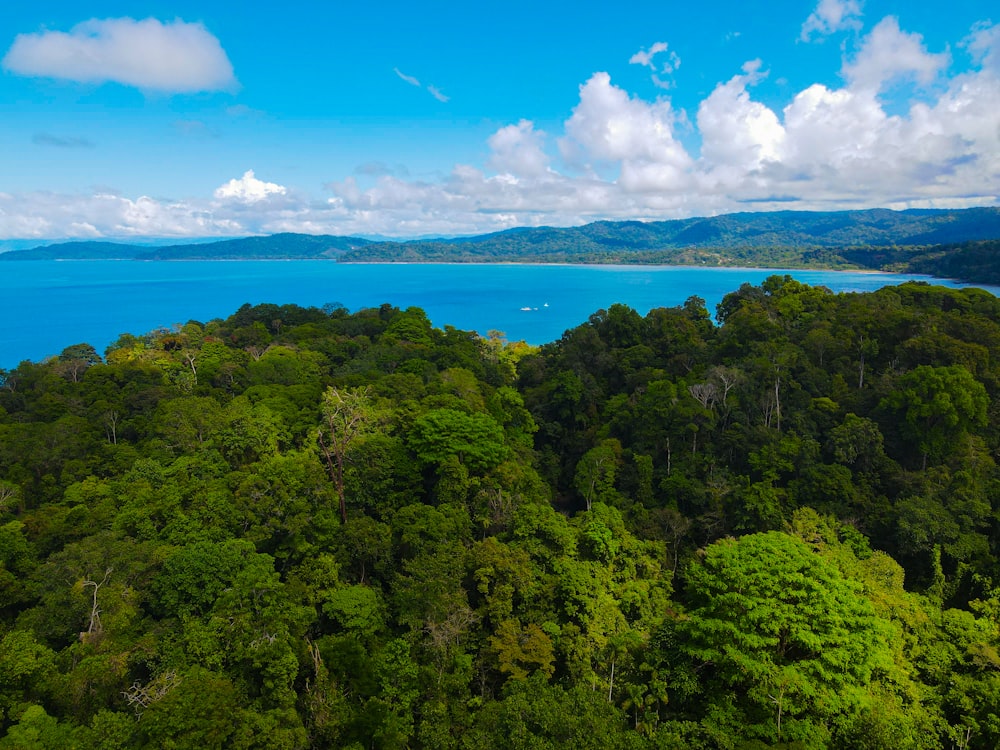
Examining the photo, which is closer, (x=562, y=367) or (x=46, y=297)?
(x=562, y=367)

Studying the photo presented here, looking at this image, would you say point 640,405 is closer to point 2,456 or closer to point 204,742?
point 204,742

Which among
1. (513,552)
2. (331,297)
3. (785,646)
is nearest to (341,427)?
(513,552)

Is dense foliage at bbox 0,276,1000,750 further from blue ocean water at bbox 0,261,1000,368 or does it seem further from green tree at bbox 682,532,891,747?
blue ocean water at bbox 0,261,1000,368

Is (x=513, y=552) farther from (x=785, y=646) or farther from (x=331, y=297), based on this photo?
(x=331, y=297)

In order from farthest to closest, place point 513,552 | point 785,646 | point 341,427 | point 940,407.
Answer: point 940,407 < point 341,427 < point 513,552 < point 785,646

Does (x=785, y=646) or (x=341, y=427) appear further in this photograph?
(x=341, y=427)

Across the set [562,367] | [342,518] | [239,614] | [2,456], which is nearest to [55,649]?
[239,614]
